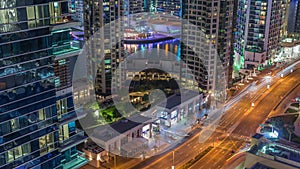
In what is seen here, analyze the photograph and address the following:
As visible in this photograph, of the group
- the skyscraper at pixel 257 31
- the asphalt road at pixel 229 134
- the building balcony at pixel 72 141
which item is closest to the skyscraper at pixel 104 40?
the asphalt road at pixel 229 134

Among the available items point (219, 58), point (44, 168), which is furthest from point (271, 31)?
point (44, 168)

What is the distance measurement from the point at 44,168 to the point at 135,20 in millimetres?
75620

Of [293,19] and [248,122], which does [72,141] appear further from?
[293,19]

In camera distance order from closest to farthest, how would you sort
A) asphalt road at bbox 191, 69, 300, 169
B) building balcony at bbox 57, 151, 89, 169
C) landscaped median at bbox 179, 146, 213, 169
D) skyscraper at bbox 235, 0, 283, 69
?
building balcony at bbox 57, 151, 89, 169, landscaped median at bbox 179, 146, 213, 169, asphalt road at bbox 191, 69, 300, 169, skyscraper at bbox 235, 0, 283, 69

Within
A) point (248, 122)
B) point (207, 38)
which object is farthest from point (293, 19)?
point (248, 122)

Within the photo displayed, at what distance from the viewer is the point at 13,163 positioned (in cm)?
1892

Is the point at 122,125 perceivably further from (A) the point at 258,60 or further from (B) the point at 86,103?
(A) the point at 258,60

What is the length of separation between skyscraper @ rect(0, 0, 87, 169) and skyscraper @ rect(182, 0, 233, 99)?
30.4 m

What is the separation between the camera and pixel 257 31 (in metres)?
69.2

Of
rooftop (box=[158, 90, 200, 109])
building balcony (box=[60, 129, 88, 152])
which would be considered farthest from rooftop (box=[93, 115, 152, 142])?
building balcony (box=[60, 129, 88, 152])

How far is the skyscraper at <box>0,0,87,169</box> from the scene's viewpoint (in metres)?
17.7

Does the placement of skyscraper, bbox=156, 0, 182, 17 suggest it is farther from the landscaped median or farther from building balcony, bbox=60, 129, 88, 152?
building balcony, bbox=60, 129, 88, 152

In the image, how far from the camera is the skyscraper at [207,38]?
160 feet

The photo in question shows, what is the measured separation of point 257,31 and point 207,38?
23815 millimetres
